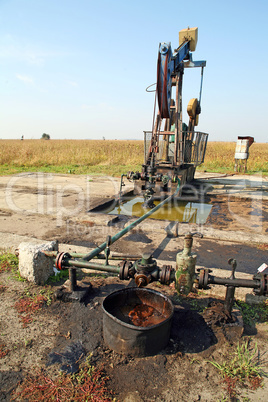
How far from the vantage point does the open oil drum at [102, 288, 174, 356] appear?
74.1 inches

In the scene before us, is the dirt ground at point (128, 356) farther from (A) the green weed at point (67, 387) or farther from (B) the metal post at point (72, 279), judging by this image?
(B) the metal post at point (72, 279)

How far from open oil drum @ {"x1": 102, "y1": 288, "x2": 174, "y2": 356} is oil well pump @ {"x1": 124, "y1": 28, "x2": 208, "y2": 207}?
3.82 m

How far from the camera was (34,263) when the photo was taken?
110 inches

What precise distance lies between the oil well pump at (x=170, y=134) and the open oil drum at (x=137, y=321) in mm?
3819

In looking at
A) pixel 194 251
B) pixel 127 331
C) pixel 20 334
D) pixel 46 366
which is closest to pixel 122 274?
pixel 127 331

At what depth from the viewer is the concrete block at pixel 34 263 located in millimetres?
2820

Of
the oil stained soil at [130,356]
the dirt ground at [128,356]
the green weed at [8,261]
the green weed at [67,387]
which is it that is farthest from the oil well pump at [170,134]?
the green weed at [67,387]

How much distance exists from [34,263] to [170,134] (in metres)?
5.70

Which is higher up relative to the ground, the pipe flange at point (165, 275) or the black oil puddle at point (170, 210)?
the pipe flange at point (165, 275)

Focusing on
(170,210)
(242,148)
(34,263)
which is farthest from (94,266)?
(242,148)

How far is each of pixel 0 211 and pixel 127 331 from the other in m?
4.70

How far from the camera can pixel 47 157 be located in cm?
1602

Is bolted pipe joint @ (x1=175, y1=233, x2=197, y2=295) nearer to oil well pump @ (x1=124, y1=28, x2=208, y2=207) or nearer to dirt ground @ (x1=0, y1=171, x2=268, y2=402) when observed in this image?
dirt ground @ (x1=0, y1=171, x2=268, y2=402)

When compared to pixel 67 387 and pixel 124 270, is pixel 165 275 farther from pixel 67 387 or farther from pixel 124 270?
pixel 67 387
